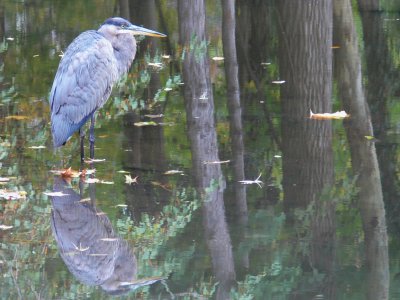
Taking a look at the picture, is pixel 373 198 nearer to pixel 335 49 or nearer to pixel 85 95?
pixel 85 95

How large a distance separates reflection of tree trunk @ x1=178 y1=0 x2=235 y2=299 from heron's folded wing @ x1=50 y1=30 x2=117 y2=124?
3.65 feet

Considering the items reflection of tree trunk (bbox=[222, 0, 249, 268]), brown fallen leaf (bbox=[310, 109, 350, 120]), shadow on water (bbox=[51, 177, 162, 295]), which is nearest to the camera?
shadow on water (bbox=[51, 177, 162, 295])

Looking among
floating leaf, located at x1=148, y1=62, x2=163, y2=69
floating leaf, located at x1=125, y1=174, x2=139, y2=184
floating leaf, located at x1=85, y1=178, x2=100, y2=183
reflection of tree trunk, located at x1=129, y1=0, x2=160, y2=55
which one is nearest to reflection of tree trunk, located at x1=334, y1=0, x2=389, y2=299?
floating leaf, located at x1=125, y1=174, x2=139, y2=184

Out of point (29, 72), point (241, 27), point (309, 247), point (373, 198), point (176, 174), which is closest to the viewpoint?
point (309, 247)

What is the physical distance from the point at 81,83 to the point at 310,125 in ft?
8.86

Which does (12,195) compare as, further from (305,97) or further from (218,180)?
(305,97)

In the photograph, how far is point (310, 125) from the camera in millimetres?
10570

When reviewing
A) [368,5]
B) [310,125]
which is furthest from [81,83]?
[368,5]

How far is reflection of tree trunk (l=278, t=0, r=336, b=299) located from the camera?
6879 mm

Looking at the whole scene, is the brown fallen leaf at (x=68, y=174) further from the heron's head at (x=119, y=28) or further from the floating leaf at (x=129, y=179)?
the heron's head at (x=119, y=28)

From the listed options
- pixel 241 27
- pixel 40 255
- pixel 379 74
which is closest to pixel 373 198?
pixel 40 255

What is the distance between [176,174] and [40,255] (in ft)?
7.75

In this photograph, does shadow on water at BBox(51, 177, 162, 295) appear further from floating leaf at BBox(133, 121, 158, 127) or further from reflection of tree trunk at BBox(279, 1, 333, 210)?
floating leaf at BBox(133, 121, 158, 127)

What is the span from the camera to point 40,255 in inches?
257
